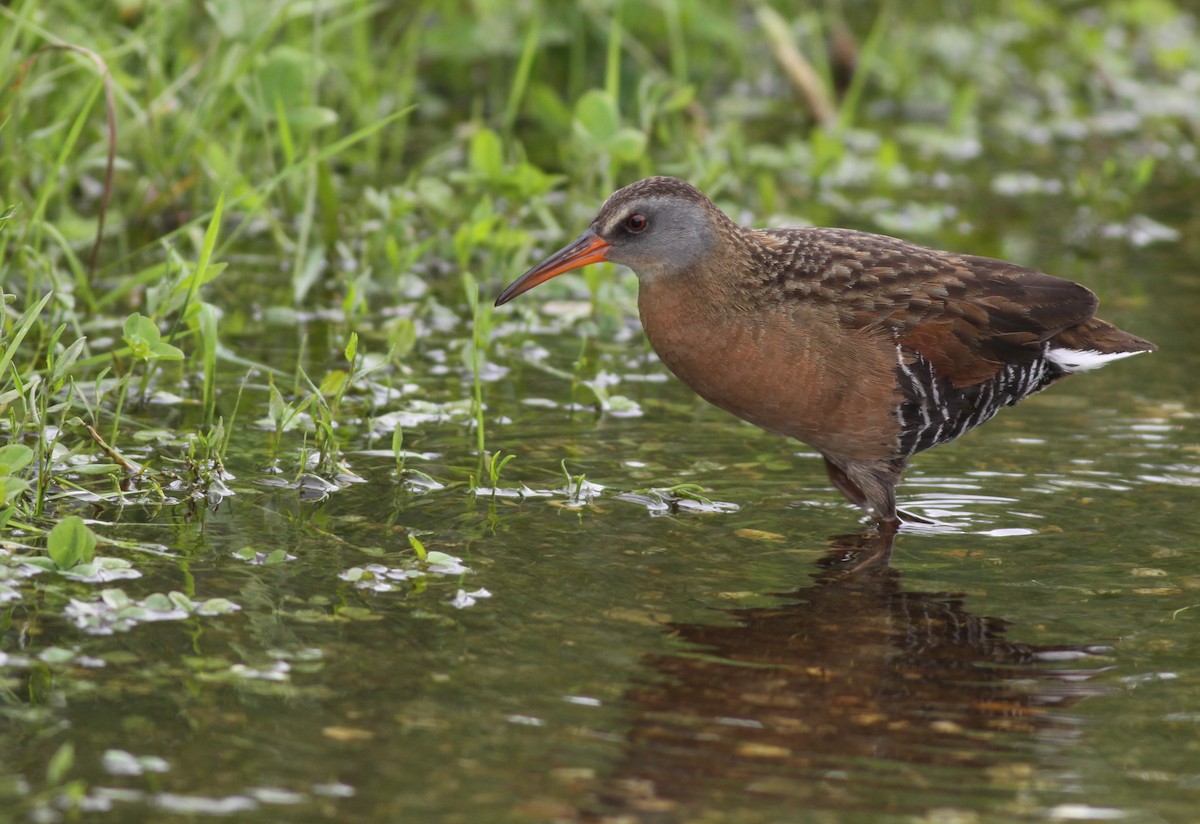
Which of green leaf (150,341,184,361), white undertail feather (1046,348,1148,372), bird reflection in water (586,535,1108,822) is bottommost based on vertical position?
bird reflection in water (586,535,1108,822)

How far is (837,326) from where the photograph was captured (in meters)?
4.66

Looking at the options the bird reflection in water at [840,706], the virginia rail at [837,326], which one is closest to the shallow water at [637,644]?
the bird reflection in water at [840,706]

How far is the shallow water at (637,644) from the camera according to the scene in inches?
120

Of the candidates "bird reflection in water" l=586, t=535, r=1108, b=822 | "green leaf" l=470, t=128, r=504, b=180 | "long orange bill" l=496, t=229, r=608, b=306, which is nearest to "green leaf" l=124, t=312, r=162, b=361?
"long orange bill" l=496, t=229, r=608, b=306

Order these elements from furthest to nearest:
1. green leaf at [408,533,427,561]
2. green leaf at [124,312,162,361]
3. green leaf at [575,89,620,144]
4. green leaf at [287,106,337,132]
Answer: green leaf at [575,89,620,144] < green leaf at [287,106,337,132] < green leaf at [124,312,162,361] < green leaf at [408,533,427,561]

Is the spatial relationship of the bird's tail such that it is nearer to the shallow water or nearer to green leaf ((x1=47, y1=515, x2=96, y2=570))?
the shallow water

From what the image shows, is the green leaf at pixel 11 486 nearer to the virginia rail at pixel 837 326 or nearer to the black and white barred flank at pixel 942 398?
the virginia rail at pixel 837 326

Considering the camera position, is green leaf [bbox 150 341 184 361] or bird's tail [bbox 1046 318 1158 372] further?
bird's tail [bbox 1046 318 1158 372]

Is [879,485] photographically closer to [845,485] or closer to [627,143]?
[845,485]

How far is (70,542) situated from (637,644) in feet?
4.20

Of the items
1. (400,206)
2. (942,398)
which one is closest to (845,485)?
(942,398)

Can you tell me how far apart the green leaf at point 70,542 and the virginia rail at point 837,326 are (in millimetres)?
1560

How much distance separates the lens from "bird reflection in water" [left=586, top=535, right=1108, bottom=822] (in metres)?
3.10

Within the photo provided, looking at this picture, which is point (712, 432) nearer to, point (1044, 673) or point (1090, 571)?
point (1090, 571)
